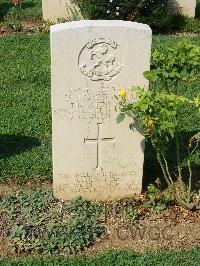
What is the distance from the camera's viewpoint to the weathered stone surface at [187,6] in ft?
32.3

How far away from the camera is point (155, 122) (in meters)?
4.08

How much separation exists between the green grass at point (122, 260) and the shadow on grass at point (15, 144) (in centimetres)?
153

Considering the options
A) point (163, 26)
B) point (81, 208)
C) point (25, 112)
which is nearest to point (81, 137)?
point (81, 208)

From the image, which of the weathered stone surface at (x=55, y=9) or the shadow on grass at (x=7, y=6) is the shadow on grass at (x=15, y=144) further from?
the shadow on grass at (x=7, y=6)

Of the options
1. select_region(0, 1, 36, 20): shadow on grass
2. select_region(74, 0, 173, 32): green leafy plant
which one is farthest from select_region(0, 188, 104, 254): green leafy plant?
select_region(0, 1, 36, 20): shadow on grass

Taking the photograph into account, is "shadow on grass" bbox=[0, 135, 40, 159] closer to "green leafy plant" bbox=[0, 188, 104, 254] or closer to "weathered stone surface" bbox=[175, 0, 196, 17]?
"green leafy plant" bbox=[0, 188, 104, 254]

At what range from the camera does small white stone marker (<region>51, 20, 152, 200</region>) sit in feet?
13.3

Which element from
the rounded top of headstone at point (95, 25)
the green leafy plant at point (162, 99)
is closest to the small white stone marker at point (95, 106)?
the rounded top of headstone at point (95, 25)

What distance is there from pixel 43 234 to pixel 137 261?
78 centimetres

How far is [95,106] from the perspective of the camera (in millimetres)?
4305

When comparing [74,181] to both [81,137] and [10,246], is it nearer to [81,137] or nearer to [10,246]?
[81,137]

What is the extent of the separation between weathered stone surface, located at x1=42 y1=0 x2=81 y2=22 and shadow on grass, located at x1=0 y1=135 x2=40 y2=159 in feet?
15.0

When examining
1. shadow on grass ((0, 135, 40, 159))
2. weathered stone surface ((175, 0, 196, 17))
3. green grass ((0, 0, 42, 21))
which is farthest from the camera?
green grass ((0, 0, 42, 21))

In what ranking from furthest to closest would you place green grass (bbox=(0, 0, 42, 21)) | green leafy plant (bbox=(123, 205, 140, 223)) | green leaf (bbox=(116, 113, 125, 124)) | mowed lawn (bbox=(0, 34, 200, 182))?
green grass (bbox=(0, 0, 42, 21)), mowed lawn (bbox=(0, 34, 200, 182)), green leafy plant (bbox=(123, 205, 140, 223)), green leaf (bbox=(116, 113, 125, 124))
